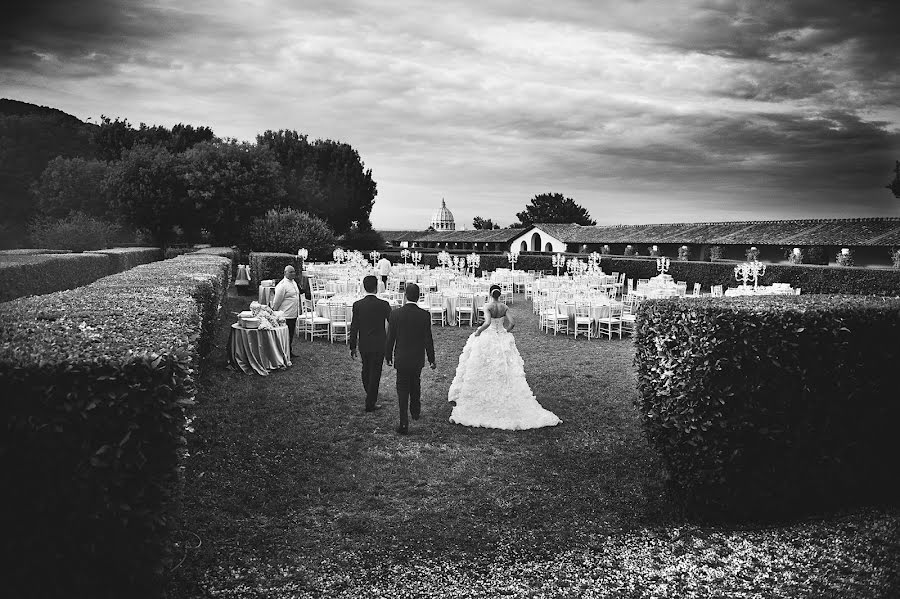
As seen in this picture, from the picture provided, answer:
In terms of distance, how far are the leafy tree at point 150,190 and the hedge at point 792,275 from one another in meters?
25.5

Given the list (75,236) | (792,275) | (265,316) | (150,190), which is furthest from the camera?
(150,190)

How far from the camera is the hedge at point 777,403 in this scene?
4727mm

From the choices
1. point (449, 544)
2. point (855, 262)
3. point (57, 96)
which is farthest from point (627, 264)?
point (449, 544)

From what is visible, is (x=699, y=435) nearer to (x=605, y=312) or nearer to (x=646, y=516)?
(x=646, y=516)

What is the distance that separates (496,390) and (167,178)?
1518 inches

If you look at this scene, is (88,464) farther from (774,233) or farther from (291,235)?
(774,233)

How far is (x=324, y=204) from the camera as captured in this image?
56.2m

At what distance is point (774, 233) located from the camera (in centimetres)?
3572

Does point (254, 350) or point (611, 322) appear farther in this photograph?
point (611, 322)

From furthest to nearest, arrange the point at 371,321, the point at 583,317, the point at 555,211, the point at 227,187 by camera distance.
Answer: the point at 555,211 < the point at 227,187 < the point at 583,317 < the point at 371,321

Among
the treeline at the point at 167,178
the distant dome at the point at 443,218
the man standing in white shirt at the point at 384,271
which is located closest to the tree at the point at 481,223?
the distant dome at the point at 443,218

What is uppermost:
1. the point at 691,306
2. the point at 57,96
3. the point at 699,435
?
the point at 57,96

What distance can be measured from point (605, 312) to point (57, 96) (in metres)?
18.3

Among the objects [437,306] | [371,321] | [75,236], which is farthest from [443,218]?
[371,321]
